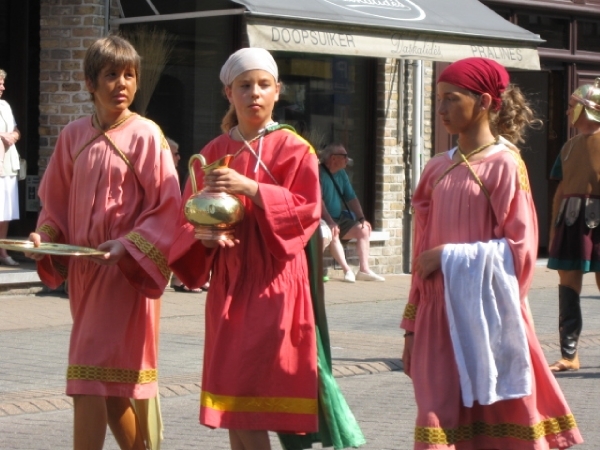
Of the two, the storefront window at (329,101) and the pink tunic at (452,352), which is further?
the storefront window at (329,101)

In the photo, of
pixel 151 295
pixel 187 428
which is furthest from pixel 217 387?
pixel 187 428

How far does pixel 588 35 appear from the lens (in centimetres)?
1805

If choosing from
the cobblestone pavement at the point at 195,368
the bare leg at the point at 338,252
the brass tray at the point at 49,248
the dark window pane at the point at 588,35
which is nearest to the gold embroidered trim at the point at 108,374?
the brass tray at the point at 49,248

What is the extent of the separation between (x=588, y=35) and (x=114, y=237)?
45.6ft

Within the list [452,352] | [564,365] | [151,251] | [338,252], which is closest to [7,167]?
[338,252]

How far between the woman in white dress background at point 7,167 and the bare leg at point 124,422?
7533mm

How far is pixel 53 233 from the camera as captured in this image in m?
5.27

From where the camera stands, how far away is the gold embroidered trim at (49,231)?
5.25 meters

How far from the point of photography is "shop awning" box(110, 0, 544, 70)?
38.7 feet

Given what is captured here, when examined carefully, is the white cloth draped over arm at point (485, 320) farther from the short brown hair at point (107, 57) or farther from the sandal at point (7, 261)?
the sandal at point (7, 261)

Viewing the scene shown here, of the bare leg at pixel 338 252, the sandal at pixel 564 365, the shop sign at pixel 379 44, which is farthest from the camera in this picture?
the bare leg at pixel 338 252

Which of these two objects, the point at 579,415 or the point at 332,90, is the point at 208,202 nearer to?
the point at 579,415

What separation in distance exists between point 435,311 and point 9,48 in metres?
9.92

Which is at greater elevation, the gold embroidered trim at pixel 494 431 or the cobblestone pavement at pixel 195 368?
the gold embroidered trim at pixel 494 431
